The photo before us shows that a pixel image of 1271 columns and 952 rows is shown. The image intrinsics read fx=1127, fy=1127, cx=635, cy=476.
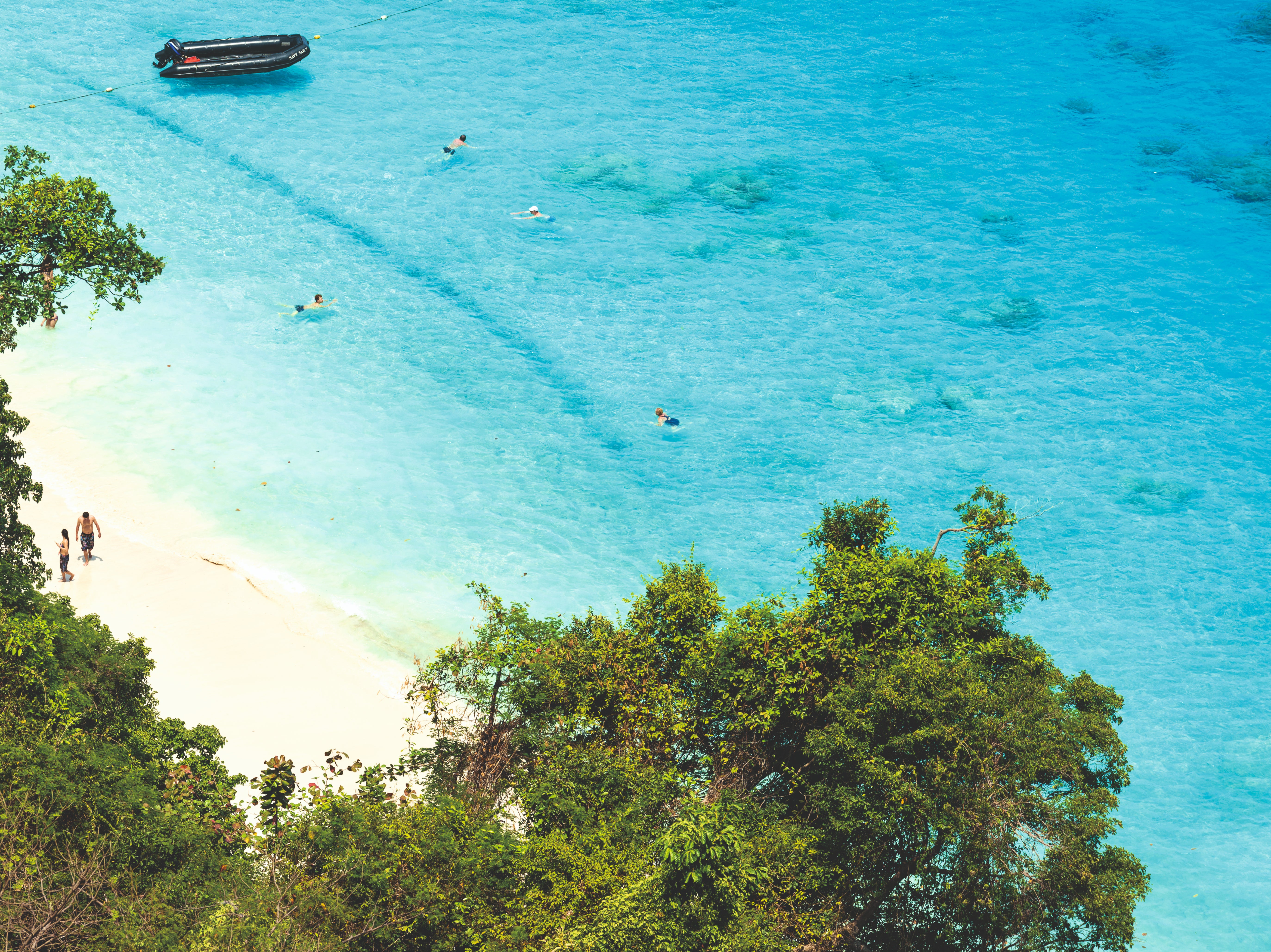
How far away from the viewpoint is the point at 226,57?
3975 cm

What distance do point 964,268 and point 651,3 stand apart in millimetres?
20026

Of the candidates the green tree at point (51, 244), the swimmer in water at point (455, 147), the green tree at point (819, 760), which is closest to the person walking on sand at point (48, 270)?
the green tree at point (51, 244)

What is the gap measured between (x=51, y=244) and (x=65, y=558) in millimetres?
8966

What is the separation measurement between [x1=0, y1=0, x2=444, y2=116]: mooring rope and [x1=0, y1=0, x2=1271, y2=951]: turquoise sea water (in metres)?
0.35

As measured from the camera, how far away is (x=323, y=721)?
20.7m

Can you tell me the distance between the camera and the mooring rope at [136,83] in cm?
3847

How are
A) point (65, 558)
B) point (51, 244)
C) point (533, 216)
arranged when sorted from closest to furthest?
1. point (51, 244)
2. point (65, 558)
3. point (533, 216)

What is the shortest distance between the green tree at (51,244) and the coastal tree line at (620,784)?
50 mm

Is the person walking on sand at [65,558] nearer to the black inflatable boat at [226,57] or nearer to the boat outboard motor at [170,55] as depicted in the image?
the black inflatable boat at [226,57]

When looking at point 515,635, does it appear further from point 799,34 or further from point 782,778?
point 799,34

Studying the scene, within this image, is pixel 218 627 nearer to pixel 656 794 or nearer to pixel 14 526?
pixel 14 526

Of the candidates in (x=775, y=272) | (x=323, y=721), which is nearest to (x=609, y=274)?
(x=775, y=272)

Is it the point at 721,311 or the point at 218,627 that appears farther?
the point at 721,311

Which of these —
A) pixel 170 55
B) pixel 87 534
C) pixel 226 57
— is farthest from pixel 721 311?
pixel 170 55
